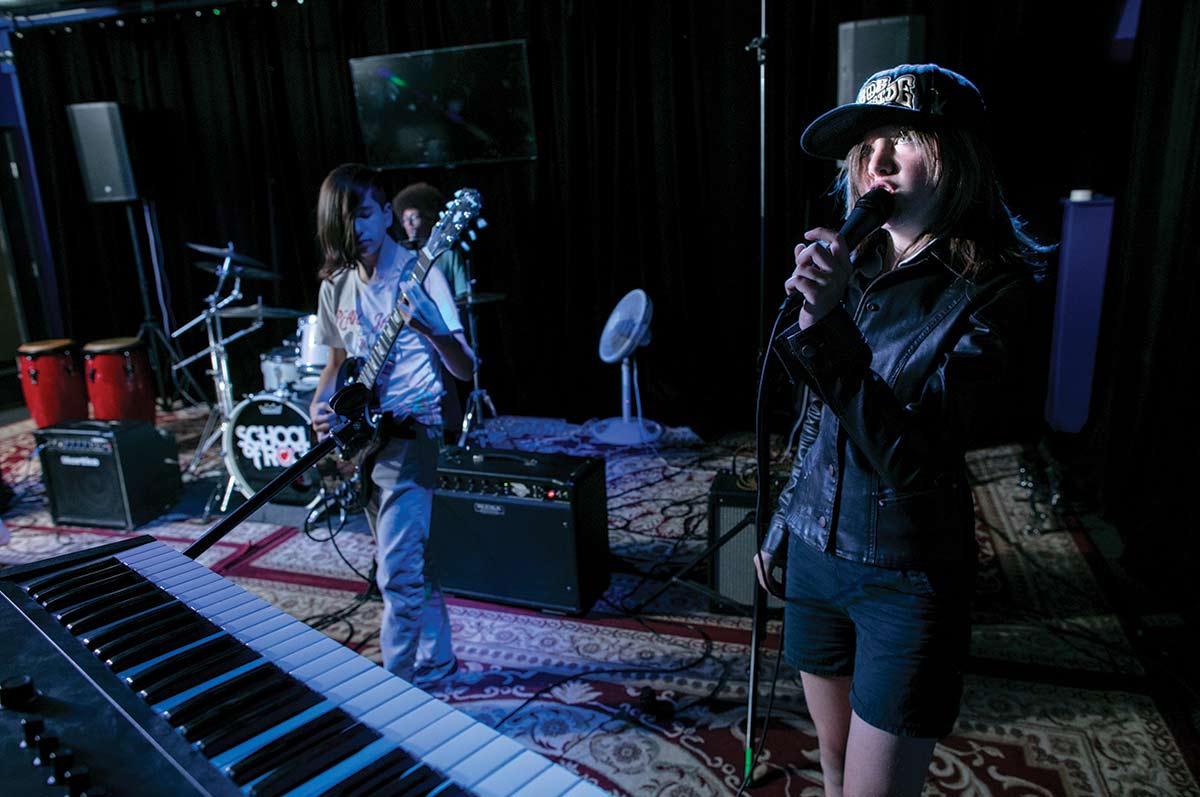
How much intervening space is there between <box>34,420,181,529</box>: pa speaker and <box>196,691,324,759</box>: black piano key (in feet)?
11.8

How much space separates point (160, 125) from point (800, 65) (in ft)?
16.4

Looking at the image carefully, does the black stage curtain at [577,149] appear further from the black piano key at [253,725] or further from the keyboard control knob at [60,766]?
the keyboard control knob at [60,766]

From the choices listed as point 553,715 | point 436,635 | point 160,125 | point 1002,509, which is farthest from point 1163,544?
point 160,125

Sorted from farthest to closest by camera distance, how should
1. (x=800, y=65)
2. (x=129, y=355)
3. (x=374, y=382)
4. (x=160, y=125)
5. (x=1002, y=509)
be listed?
(x=160, y=125) → (x=129, y=355) → (x=800, y=65) → (x=1002, y=509) → (x=374, y=382)

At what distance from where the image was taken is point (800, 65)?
4.55 metres

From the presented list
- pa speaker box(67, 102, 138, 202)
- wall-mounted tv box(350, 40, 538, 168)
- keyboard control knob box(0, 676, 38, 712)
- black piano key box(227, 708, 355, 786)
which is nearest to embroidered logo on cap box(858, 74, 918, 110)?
black piano key box(227, 708, 355, 786)

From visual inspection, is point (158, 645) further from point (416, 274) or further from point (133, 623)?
point (416, 274)

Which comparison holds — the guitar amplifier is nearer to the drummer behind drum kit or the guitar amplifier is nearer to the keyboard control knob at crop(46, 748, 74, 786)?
the drummer behind drum kit

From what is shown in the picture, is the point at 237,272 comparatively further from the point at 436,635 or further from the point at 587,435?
the point at 436,635

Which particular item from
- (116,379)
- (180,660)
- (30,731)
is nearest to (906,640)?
(180,660)

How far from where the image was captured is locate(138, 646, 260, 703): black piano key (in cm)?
86

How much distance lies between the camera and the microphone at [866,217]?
942 millimetres

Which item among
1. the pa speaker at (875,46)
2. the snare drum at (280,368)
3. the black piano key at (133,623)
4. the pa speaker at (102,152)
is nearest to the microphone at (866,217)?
the black piano key at (133,623)

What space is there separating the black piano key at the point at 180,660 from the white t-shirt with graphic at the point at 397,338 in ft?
3.75
